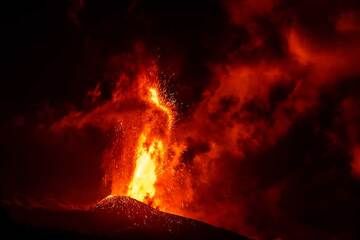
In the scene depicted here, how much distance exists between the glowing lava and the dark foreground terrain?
134 inches

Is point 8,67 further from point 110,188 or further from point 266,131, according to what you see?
point 266,131

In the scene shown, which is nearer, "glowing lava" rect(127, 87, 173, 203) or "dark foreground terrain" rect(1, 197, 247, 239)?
"dark foreground terrain" rect(1, 197, 247, 239)

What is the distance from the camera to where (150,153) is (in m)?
27.4

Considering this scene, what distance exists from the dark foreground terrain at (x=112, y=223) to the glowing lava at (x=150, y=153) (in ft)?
11.2

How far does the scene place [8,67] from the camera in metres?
26.0

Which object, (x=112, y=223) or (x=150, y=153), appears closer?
(x=112, y=223)

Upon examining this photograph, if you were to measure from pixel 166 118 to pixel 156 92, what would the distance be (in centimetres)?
140

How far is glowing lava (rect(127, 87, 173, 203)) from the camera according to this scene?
1057 inches

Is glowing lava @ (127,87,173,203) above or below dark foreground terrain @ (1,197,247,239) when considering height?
above

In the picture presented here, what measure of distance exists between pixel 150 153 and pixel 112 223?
705cm

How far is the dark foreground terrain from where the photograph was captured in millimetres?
18219

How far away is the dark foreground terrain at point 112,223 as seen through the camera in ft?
59.8

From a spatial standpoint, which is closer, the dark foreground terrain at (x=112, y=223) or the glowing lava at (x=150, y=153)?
the dark foreground terrain at (x=112, y=223)

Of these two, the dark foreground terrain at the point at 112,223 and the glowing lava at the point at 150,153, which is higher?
the glowing lava at the point at 150,153
